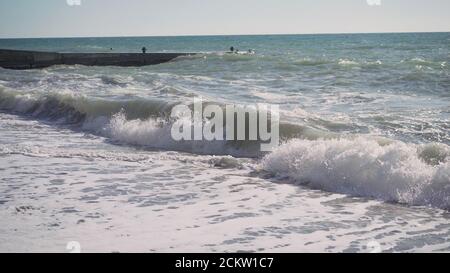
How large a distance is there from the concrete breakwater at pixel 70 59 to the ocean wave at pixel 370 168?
34.1 m

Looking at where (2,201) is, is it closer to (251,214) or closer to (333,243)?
(251,214)

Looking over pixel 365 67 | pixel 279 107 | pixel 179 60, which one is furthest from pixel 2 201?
pixel 179 60

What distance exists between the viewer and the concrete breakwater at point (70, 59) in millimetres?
39828

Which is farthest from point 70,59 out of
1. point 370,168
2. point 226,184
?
point 370,168

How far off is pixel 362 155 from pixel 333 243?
3048mm

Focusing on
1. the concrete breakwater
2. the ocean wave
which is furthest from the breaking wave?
the concrete breakwater

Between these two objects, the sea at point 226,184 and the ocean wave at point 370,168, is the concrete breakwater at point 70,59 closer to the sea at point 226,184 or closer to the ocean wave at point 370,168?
the sea at point 226,184

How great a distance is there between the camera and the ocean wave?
677cm

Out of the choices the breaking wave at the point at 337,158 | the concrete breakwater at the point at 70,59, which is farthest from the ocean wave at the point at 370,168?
the concrete breakwater at the point at 70,59

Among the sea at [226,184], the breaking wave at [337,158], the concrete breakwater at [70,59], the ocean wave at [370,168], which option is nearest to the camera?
the sea at [226,184]

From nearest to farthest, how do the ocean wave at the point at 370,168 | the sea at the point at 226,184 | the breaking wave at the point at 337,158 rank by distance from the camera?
the sea at the point at 226,184, the ocean wave at the point at 370,168, the breaking wave at the point at 337,158

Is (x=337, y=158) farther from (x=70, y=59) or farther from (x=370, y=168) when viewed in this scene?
(x=70, y=59)
